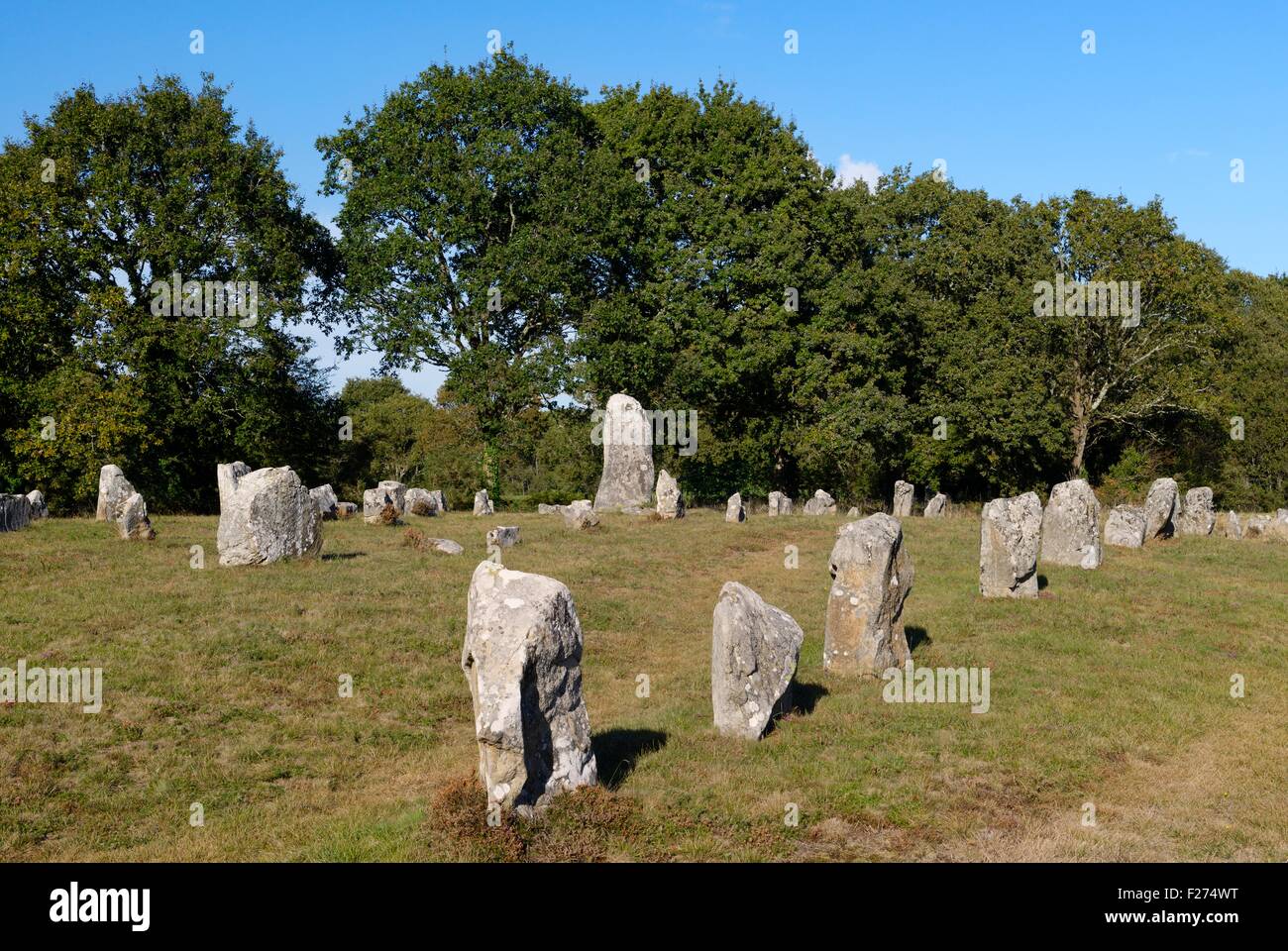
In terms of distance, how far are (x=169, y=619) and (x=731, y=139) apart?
129ft

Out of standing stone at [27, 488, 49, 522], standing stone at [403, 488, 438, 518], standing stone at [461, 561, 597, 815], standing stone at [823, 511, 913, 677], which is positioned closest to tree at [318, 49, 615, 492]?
standing stone at [403, 488, 438, 518]

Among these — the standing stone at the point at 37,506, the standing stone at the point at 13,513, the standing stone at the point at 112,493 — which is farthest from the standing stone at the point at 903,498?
the standing stone at the point at 13,513

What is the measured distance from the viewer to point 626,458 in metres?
42.2

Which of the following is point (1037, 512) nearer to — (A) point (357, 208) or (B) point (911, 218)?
(A) point (357, 208)

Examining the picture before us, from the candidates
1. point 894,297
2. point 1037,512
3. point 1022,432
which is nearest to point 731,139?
point 894,297

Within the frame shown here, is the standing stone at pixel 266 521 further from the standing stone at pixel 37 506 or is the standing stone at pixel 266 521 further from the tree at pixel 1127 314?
the tree at pixel 1127 314

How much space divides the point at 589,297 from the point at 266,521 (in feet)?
87.8

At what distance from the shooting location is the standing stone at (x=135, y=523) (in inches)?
1051

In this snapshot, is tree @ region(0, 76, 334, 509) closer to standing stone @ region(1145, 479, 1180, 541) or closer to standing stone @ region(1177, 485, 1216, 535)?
standing stone @ region(1145, 479, 1180, 541)

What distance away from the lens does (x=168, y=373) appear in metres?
40.3

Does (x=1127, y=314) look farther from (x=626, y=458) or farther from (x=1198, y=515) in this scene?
(x=626, y=458)

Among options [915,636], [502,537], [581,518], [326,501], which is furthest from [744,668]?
[326,501]

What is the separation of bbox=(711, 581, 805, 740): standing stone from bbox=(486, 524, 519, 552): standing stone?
14730mm

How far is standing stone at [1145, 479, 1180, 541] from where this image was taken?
34.0 m
